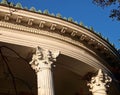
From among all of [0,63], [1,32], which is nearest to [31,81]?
[0,63]

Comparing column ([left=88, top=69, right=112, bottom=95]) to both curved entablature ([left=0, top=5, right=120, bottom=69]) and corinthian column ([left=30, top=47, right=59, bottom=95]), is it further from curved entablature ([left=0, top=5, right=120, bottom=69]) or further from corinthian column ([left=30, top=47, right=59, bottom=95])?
corinthian column ([left=30, top=47, right=59, bottom=95])

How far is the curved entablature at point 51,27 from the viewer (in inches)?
696

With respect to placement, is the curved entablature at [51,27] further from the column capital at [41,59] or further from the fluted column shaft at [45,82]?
the fluted column shaft at [45,82]

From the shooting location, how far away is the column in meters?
20.1

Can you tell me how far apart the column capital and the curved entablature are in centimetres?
111

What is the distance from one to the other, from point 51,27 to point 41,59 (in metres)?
1.85

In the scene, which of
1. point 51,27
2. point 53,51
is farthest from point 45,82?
point 51,27

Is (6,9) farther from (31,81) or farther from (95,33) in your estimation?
(31,81)

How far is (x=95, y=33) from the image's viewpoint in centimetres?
2000

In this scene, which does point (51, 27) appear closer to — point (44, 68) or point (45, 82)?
point (44, 68)

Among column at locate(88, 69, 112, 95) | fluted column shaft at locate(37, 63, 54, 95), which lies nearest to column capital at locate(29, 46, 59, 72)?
fluted column shaft at locate(37, 63, 54, 95)

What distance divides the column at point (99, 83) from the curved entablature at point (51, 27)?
1.48m

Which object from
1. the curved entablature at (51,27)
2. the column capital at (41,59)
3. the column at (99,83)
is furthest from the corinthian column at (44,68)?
the column at (99,83)

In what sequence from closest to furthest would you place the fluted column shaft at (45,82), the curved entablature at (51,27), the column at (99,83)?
the fluted column shaft at (45,82)
the curved entablature at (51,27)
the column at (99,83)
